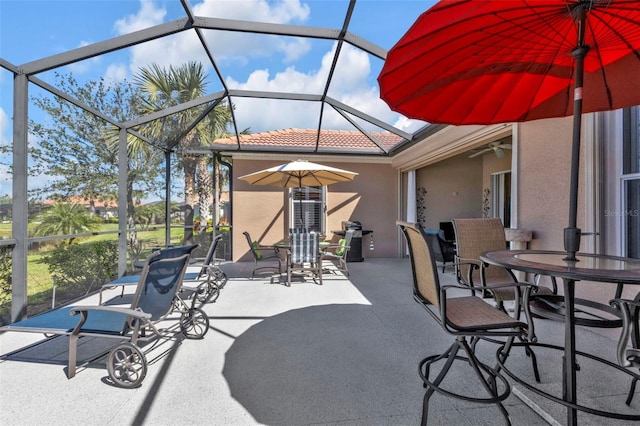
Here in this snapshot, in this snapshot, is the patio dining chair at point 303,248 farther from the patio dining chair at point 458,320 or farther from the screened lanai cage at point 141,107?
the patio dining chair at point 458,320

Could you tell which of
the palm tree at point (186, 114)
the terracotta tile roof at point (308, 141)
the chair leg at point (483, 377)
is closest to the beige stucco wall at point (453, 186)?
the terracotta tile roof at point (308, 141)

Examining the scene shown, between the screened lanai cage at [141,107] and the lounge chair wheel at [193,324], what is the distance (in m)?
1.85

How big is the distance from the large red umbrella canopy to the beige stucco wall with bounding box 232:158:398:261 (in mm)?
5854

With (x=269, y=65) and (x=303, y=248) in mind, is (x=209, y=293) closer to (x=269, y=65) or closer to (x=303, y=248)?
(x=303, y=248)

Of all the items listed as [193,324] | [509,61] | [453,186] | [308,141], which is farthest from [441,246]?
[193,324]

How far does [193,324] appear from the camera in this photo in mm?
3035

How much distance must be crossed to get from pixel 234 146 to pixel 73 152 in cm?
320

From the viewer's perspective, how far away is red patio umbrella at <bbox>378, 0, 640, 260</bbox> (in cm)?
159

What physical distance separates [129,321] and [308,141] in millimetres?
6415

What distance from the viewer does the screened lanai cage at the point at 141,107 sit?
3543 millimetres

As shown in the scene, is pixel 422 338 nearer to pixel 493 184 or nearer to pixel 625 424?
pixel 625 424

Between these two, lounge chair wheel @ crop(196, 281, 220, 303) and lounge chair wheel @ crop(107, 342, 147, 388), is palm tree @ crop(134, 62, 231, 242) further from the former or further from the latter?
lounge chair wheel @ crop(107, 342, 147, 388)

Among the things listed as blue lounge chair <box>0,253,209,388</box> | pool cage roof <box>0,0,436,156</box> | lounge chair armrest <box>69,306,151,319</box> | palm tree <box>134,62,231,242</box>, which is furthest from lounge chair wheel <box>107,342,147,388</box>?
palm tree <box>134,62,231,242</box>

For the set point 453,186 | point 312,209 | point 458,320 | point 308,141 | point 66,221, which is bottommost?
point 458,320
